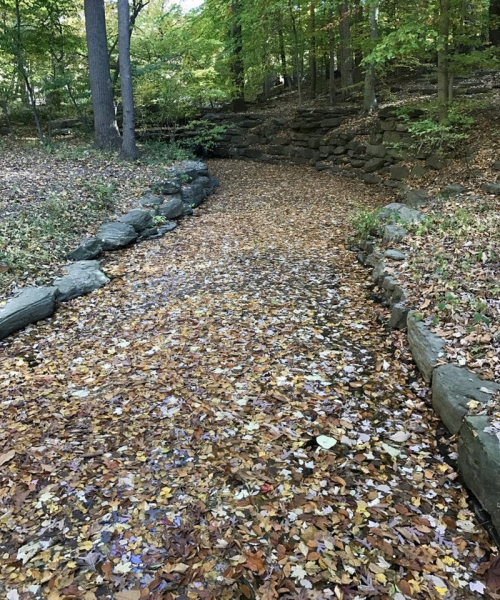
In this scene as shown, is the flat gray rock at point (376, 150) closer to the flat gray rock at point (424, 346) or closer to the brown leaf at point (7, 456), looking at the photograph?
the flat gray rock at point (424, 346)

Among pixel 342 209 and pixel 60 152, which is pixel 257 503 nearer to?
pixel 342 209

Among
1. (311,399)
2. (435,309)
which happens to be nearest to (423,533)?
(311,399)

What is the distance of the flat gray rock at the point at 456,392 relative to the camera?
2.75 m

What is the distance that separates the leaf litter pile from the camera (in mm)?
2031

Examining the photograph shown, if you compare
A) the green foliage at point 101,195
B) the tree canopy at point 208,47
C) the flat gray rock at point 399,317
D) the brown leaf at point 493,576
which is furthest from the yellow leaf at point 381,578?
the tree canopy at point 208,47

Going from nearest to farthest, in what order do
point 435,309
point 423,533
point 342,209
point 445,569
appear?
point 445,569 → point 423,533 → point 435,309 → point 342,209

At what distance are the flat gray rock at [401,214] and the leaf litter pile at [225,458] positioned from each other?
1817 mm

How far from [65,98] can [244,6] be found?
6444 millimetres

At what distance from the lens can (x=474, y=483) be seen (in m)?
2.40

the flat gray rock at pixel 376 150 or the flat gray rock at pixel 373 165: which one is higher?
the flat gray rock at pixel 376 150

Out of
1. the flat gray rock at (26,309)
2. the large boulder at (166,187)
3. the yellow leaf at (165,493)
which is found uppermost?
the large boulder at (166,187)

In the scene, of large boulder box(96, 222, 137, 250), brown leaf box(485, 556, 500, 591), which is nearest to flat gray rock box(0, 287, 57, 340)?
large boulder box(96, 222, 137, 250)

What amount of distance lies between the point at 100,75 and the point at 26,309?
8.16 m

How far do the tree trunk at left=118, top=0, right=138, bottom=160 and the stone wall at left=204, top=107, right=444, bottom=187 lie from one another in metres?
5.19
